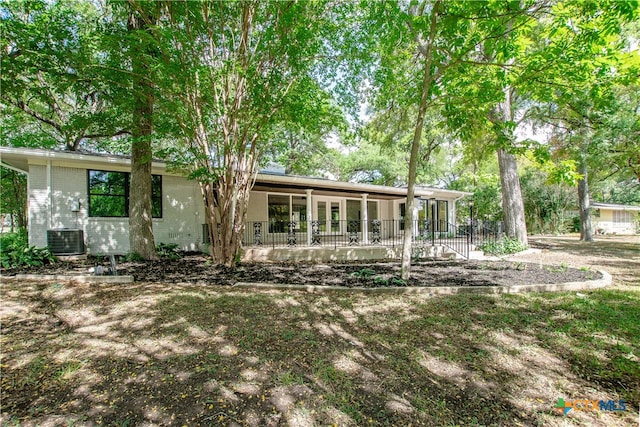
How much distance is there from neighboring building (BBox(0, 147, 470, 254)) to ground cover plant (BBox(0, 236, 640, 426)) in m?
5.07

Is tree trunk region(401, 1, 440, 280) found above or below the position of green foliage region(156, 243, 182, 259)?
above

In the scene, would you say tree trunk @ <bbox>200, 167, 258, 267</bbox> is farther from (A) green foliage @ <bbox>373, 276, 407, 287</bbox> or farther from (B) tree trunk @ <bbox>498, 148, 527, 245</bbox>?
(B) tree trunk @ <bbox>498, 148, 527, 245</bbox>

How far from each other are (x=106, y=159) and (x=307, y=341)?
911 cm

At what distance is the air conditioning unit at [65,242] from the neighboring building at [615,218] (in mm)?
36624

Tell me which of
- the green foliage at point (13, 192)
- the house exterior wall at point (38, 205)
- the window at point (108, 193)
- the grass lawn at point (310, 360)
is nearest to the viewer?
the grass lawn at point (310, 360)

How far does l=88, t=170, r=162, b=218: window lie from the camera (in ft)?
31.0

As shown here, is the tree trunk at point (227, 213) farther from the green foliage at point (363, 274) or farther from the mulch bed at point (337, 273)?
the green foliage at point (363, 274)

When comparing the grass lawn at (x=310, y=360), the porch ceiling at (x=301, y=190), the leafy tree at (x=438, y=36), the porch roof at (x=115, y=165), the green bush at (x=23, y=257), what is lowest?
the grass lawn at (x=310, y=360)

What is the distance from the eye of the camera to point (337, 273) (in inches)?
278

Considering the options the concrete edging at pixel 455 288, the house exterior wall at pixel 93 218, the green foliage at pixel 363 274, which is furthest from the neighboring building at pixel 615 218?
the house exterior wall at pixel 93 218

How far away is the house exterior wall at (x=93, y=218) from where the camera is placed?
8562 millimetres

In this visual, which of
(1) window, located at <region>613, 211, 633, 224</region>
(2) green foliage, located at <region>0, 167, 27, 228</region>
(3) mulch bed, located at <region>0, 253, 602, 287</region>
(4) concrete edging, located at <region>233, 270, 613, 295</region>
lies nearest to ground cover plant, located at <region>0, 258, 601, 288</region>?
(3) mulch bed, located at <region>0, 253, 602, 287</region>

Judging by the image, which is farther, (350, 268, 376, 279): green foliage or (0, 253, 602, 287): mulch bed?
(350, 268, 376, 279): green foliage

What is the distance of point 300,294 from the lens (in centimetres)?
515
